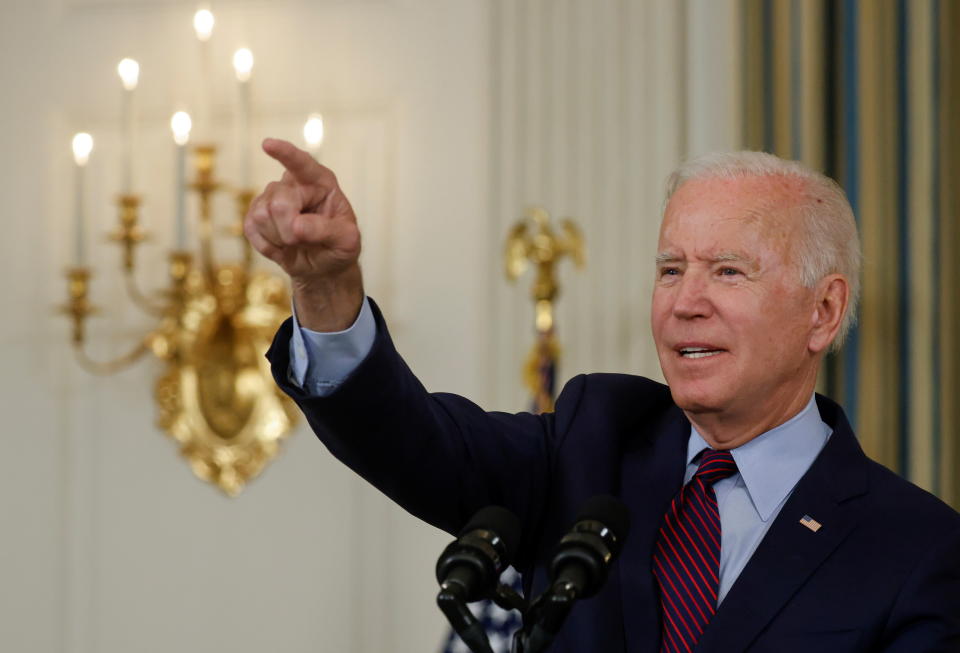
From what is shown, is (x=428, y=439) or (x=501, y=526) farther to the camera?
(x=428, y=439)

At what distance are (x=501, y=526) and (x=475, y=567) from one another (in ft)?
0.25

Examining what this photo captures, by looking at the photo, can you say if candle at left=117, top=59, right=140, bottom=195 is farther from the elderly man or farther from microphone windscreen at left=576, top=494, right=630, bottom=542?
microphone windscreen at left=576, top=494, right=630, bottom=542

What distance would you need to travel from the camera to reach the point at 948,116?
3.45m

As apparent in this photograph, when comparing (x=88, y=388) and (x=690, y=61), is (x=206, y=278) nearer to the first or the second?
(x=88, y=388)

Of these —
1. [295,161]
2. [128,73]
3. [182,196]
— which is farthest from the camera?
[182,196]

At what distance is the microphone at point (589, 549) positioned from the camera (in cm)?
134

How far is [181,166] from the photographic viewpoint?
4078 mm

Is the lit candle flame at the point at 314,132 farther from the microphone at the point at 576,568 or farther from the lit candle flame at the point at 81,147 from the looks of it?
the microphone at the point at 576,568

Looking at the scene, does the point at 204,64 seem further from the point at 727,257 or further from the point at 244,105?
the point at 727,257

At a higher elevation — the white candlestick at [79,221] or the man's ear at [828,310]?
the white candlestick at [79,221]

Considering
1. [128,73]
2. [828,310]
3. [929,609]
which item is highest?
[128,73]

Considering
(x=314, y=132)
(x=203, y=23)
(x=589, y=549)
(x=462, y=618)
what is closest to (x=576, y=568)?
(x=589, y=549)

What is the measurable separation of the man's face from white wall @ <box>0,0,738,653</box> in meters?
1.82

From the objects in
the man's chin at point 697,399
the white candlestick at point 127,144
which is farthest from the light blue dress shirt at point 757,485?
the white candlestick at point 127,144
